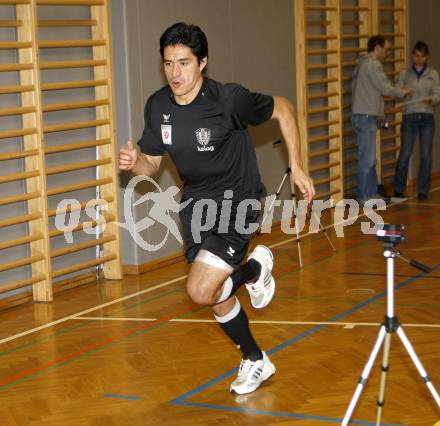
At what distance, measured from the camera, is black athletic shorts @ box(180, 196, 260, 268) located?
469cm

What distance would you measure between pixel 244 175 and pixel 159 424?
51.8 inches

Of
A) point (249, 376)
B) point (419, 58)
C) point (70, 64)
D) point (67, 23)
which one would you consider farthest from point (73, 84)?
point (419, 58)

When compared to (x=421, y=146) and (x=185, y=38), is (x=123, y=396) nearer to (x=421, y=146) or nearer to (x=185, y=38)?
(x=185, y=38)

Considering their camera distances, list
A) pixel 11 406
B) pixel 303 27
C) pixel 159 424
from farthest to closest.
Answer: pixel 303 27, pixel 11 406, pixel 159 424

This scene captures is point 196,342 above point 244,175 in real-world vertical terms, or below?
below

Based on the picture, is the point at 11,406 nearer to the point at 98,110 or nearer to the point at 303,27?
the point at 98,110

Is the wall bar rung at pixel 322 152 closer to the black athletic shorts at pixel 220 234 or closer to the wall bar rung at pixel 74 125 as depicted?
the wall bar rung at pixel 74 125

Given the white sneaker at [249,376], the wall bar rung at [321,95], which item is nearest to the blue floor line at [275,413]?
the white sneaker at [249,376]

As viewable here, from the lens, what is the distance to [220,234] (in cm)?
474

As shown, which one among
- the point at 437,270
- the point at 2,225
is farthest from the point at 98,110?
the point at 437,270

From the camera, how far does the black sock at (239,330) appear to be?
15.8 ft

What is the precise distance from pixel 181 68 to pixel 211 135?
359 mm

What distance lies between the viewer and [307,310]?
6570 mm

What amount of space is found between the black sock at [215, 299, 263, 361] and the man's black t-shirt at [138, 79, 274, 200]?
1.99ft
